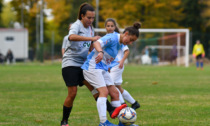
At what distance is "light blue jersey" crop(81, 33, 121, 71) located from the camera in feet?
20.8

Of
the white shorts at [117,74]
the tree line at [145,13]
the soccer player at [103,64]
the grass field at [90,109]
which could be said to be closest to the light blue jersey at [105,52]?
the soccer player at [103,64]

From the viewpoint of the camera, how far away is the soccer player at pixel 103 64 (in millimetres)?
6195

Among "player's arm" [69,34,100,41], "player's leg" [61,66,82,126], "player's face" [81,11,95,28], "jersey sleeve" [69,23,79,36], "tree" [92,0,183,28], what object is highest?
"tree" [92,0,183,28]

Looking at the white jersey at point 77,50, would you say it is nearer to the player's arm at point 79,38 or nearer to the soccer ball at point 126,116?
the player's arm at point 79,38

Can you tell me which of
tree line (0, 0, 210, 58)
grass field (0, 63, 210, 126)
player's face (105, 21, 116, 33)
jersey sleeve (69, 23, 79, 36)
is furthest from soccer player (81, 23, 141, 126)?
tree line (0, 0, 210, 58)

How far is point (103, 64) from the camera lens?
648cm

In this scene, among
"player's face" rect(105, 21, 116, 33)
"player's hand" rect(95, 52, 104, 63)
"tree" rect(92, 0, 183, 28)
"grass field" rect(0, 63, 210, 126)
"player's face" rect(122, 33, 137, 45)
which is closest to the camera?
"player's hand" rect(95, 52, 104, 63)

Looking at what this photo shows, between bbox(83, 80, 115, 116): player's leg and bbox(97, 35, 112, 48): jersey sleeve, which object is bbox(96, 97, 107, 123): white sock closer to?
bbox(83, 80, 115, 116): player's leg

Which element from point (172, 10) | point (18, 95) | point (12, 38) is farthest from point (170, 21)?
point (18, 95)

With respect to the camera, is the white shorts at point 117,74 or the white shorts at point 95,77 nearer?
the white shorts at point 95,77

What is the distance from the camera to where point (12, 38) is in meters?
42.3

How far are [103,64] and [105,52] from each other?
0.59ft

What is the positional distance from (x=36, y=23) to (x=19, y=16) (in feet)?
8.19

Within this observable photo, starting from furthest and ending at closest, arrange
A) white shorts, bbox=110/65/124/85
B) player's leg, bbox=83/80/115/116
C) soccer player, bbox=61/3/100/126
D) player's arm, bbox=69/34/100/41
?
white shorts, bbox=110/65/124/85 < player's leg, bbox=83/80/115/116 < soccer player, bbox=61/3/100/126 < player's arm, bbox=69/34/100/41
